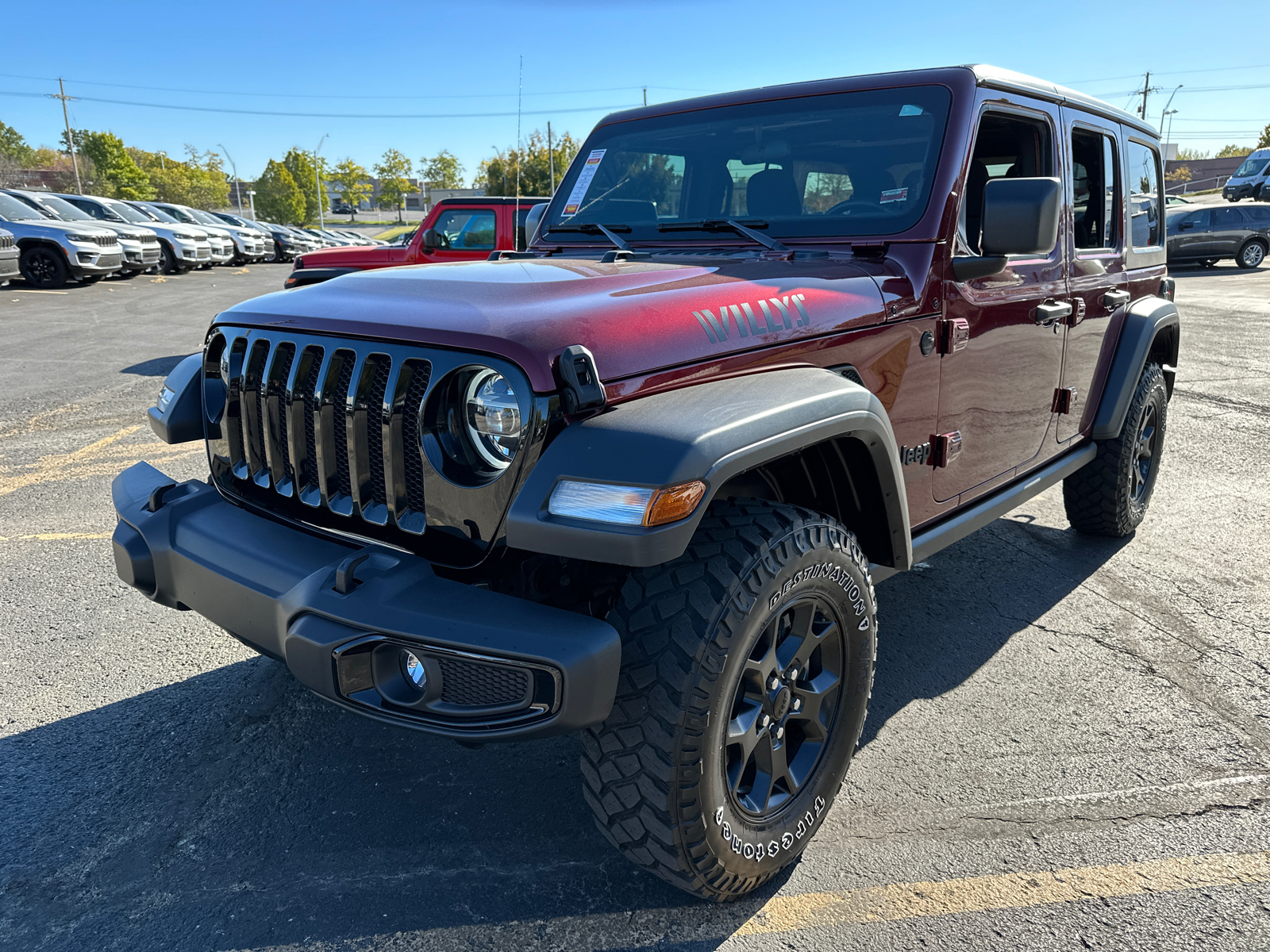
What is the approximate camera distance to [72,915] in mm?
2074

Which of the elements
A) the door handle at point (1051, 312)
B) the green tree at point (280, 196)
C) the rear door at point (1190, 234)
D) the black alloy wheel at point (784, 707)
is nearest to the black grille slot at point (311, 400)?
the black alloy wheel at point (784, 707)

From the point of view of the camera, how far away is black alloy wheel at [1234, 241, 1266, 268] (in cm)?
2291

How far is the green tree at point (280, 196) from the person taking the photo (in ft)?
255

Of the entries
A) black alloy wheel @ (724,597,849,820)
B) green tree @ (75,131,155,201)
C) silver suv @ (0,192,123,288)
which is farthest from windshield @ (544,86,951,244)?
green tree @ (75,131,155,201)

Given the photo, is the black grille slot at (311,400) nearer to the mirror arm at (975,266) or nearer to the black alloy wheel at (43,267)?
the mirror arm at (975,266)

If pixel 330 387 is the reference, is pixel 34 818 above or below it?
below

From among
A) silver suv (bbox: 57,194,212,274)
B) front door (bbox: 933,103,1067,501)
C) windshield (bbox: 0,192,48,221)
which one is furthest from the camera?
silver suv (bbox: 57,194,212,274)

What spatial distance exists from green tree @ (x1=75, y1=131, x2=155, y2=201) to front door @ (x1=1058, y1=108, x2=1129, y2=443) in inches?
2998

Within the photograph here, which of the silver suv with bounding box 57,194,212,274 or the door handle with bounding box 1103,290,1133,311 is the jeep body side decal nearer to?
the door handle with bounding box 1103,290,1133,311

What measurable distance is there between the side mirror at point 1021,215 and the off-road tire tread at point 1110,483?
6.32 feet

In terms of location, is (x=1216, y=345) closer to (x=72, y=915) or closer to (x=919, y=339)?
(x=919, y=339)

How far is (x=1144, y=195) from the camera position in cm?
438

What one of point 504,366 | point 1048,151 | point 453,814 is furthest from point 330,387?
point 1048,151

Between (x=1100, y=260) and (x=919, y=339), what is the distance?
1.64 metres
